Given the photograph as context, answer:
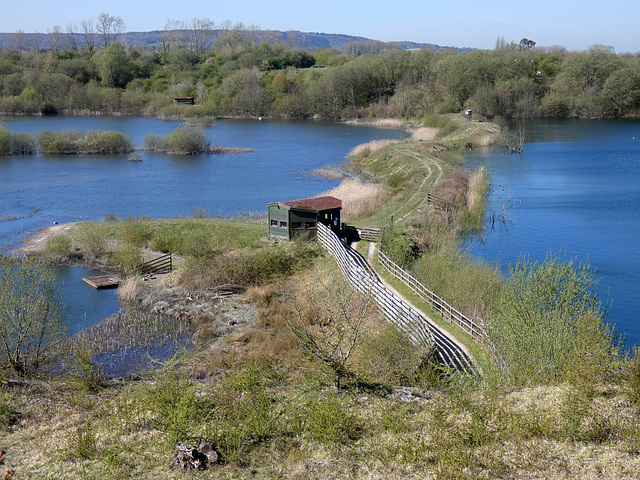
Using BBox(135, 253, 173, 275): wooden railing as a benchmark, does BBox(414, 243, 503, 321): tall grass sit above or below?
above

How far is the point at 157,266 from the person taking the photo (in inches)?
1222

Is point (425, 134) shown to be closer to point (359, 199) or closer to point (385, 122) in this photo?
point (385, 122)

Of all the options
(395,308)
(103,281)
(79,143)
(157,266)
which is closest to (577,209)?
(395,308)

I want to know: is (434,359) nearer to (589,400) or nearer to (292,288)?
(589,400)

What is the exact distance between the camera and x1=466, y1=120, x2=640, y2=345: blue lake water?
30.1 metres

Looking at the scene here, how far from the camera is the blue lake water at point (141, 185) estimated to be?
39812mm

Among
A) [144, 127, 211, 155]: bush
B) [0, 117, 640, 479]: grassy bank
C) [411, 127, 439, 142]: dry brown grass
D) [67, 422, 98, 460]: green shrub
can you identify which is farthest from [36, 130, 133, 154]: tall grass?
[67, 422, 98, 460]: green shrub

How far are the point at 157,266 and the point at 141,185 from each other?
26.8 meters

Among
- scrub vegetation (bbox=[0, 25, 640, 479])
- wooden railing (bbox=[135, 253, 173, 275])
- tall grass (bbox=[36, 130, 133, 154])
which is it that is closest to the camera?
scrub vegetation (bbox=[0, 25, 640, 479])

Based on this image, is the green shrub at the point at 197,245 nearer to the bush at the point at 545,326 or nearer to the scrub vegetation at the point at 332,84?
the bush at the point at 545,326

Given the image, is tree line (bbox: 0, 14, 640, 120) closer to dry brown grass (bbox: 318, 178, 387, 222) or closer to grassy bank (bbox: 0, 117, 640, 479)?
dry brown grass (bbox: 318, 178, 387, 222)

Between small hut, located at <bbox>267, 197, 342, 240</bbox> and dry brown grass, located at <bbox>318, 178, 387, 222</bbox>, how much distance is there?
24.9ft

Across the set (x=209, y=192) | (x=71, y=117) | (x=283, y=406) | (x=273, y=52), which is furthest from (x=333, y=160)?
(x=273, y=52)

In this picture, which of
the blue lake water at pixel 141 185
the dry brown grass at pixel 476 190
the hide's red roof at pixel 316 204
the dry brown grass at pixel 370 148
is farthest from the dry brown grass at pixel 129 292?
the dry brown grass at pixel 370 148
